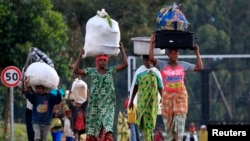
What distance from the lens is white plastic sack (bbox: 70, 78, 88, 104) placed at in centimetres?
2503

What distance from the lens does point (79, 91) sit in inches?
994

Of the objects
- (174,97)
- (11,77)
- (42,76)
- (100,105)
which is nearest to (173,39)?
(174,97)

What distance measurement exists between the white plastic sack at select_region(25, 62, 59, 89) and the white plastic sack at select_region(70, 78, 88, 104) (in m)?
4.09

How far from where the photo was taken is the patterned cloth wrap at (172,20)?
19438 millimetres

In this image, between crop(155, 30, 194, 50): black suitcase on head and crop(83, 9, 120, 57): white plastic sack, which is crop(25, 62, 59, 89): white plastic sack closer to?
crop(83, 9, 120, 57): white plastic sack

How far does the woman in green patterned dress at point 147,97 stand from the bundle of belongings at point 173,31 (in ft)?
1.69

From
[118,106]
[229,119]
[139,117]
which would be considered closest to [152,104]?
[139,117]

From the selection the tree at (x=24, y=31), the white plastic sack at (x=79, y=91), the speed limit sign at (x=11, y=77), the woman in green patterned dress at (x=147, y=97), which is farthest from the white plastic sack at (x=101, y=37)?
the tree at (x=24, y=31)

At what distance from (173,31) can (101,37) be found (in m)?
1.21

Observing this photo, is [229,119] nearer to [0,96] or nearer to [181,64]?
[0,96]

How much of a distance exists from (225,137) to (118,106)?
134ft

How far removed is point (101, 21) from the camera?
19.4m

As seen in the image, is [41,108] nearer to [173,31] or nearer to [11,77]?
[173,31]

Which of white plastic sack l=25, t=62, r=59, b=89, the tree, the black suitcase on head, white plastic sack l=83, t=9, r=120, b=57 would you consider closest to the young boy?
white plastic sack l=25, t=62, r=59, b=89
